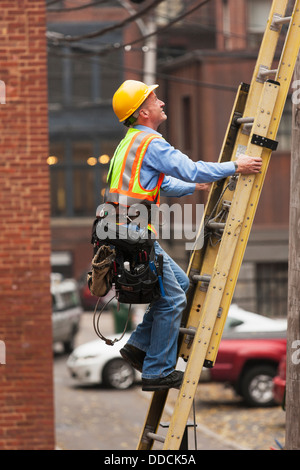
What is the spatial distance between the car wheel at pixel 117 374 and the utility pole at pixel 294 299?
12.5 m

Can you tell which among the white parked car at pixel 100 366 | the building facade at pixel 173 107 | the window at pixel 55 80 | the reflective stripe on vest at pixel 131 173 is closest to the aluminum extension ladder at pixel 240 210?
the reflective stripe on vest at pixel 131 173

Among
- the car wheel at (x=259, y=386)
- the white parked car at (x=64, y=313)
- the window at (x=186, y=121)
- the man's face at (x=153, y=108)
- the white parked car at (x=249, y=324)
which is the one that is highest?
the man's face at (x=153, y=108)

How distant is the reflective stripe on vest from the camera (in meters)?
5.28

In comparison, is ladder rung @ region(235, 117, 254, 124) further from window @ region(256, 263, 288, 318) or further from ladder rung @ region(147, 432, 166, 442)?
window @ region(256, 263, 288, 318)

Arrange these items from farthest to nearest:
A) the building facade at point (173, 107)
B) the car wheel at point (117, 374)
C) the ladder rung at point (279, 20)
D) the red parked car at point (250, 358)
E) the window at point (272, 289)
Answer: the building facade at point (173, 107), the window at point (272, 289), the car wheel at point (117, 374), the red parked car at point (250, 358), the ladder rung at point (279, 20)

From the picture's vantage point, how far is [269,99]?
17.7 ft

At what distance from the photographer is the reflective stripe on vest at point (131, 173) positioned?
17.3 feet

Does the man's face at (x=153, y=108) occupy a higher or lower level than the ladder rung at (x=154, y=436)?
higher

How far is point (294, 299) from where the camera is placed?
588cm

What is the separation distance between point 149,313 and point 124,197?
0.84 metres

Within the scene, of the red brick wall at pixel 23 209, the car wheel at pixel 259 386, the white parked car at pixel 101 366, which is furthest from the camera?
the white parked car at pixel 101 366

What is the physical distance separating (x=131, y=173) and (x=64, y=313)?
1816 cm

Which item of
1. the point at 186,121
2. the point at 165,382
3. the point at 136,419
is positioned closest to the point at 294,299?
the point at 165,382

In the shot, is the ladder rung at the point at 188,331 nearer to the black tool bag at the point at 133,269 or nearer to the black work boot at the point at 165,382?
the black work boot at the point at 165,382
